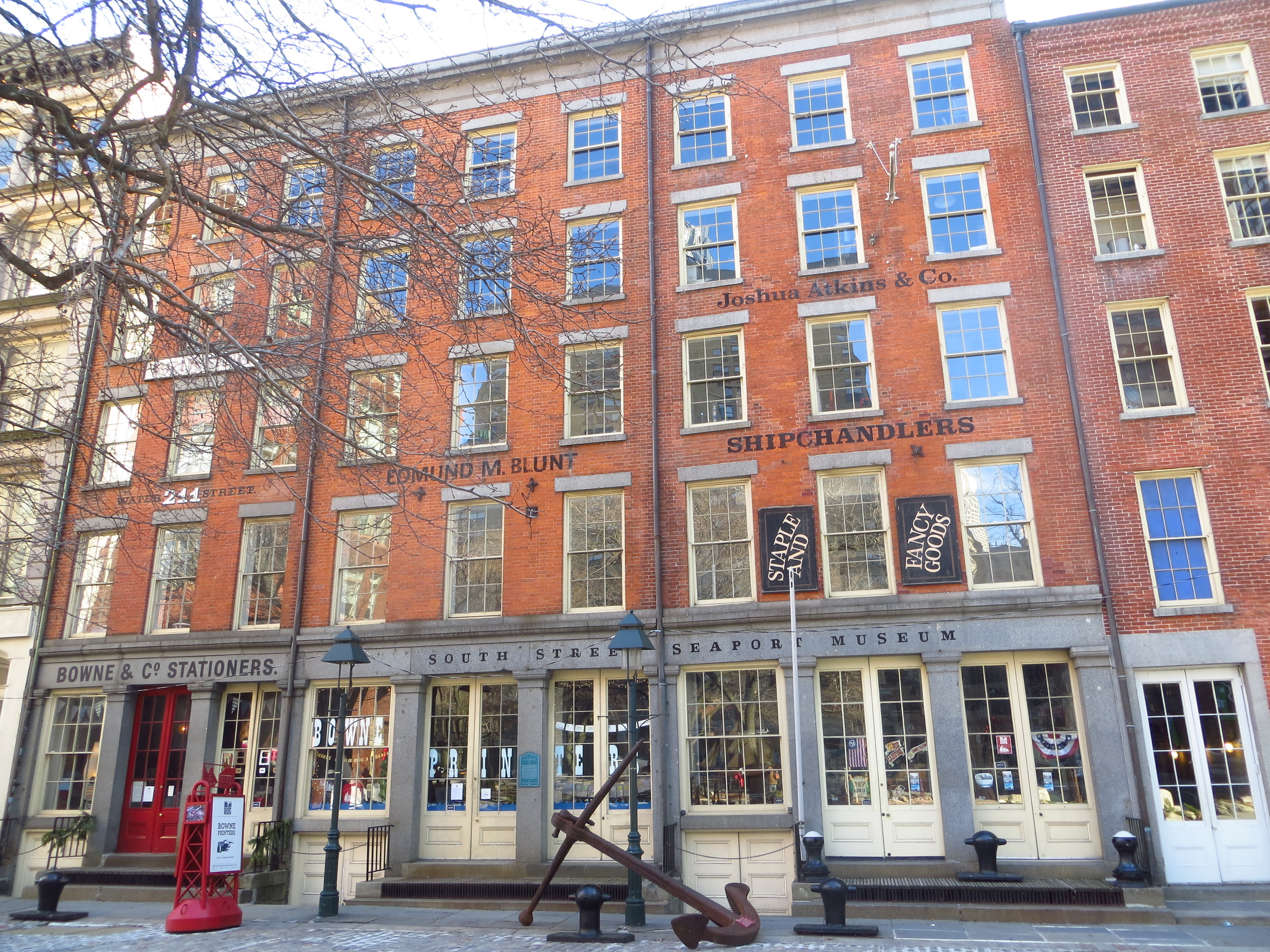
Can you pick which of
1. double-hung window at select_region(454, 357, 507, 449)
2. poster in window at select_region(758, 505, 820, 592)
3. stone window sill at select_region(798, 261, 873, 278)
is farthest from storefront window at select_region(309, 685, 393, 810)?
stone window sill at select_region(798, 261, 873, 278)

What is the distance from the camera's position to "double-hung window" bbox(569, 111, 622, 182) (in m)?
20.2

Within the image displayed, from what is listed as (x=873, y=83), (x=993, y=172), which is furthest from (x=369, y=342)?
(x=993, y=172)

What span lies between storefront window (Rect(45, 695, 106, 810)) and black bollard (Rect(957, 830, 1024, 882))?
17.3 m

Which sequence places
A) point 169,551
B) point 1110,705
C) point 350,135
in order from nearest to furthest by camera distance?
point 350,135 → point 1110,705 → point 169,551

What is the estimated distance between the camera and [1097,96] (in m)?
17.9

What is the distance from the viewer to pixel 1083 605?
50.1 ft

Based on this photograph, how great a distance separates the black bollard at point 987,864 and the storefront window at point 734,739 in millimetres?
3336

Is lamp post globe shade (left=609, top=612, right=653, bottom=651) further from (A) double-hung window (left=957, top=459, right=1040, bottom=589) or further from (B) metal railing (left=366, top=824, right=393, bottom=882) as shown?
(B) metal railing (left=366, top=824, right=393, bottom=882)

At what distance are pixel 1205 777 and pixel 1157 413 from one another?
6150 millimetres

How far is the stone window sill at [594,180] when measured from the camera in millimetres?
19750

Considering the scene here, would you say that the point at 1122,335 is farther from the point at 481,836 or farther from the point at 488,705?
the point at 481,836

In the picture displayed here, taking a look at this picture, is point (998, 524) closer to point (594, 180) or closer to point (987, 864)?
point (987, 864)

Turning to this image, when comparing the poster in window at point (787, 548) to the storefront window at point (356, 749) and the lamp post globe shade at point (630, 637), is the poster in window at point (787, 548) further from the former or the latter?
the storefront window at point (356, 749)

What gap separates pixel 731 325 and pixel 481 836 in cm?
1101
